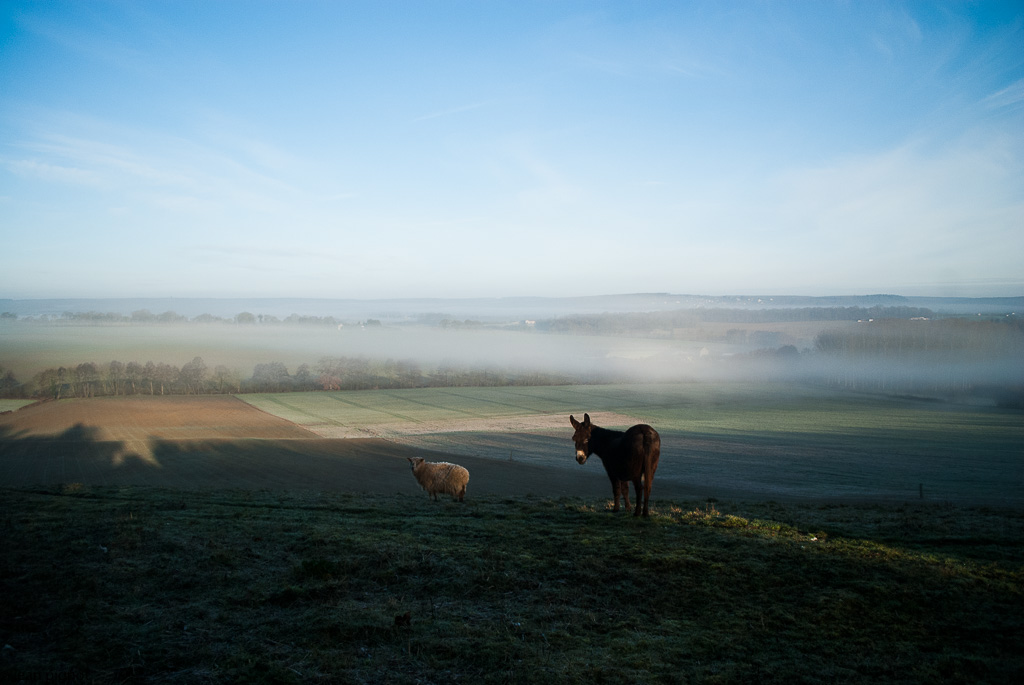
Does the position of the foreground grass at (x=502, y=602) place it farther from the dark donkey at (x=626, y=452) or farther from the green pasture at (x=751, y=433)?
the green pasture at (x=751, y=433)

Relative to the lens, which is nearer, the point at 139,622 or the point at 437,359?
the point at 139,622

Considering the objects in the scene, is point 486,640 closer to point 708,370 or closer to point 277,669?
point 277,669

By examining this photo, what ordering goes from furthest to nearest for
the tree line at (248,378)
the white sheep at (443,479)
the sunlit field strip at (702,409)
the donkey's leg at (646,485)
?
the tree line at (248,378) → the sunlit field strip at (702,409) → the white sheep at (443,479) → the donkey's leg at (646,485)

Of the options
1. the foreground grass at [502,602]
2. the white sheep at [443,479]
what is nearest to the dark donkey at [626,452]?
the foreground grass at [502,602]

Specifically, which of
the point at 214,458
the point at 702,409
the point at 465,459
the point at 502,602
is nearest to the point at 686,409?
the point at 702,409

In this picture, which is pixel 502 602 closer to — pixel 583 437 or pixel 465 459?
pixel 583 437

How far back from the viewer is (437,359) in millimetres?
139500

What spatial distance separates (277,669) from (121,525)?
25.7 ft

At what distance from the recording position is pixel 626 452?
13836 mm

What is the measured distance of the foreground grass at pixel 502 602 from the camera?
6.06 metres

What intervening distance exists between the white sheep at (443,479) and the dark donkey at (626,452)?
697cm

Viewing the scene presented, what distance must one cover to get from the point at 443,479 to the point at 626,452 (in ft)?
29.0

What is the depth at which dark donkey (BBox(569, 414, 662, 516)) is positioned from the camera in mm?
13711

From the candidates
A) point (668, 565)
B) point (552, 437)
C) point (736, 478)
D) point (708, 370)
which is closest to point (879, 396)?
point (708, 370)
